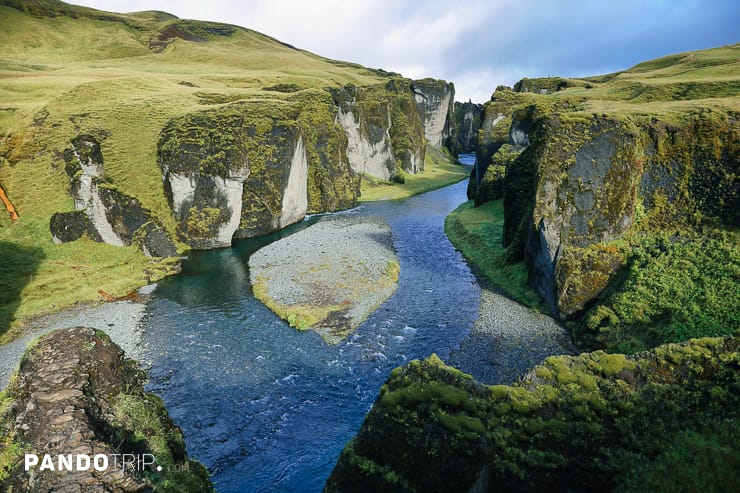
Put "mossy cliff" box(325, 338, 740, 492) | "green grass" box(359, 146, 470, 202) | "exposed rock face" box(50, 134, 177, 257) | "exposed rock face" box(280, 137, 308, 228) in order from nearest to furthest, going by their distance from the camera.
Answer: "mossy cliff" box(325, 338, 740, 492)
"exposed rock face" box(50, 134, 177, 257)
"exposed rock face" box(280, 137, 308, 228)
"green grass" box(359, 146, 470, 202)

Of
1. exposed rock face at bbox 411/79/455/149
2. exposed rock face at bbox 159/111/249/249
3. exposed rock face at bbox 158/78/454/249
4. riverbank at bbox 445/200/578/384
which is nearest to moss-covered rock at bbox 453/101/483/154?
exposed rock face at bbox 411/79/455/149

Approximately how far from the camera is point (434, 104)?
129375mm

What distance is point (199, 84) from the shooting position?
81188mm

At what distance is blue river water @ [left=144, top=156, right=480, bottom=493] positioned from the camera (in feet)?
56.3

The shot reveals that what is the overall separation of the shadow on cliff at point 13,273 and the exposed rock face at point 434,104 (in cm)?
11430

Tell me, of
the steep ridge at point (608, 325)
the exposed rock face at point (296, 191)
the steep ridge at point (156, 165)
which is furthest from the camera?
the exposed rock face at point (296, 191)

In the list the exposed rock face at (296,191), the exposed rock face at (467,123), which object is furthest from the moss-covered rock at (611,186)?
the exposed rock face at (467,123)

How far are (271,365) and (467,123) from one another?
162191 mm

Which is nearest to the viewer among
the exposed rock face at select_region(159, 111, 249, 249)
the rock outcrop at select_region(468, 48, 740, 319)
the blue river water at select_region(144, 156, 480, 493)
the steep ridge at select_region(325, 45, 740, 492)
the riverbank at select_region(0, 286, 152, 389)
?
the steep ridge at select_region(325, 45, 740, 492)

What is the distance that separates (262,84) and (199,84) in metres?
19.5

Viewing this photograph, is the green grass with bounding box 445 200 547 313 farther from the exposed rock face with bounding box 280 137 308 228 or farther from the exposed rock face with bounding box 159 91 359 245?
the exposed rock face with bounding box 159 91 359 245

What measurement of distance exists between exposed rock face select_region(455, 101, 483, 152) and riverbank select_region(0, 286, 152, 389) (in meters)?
153

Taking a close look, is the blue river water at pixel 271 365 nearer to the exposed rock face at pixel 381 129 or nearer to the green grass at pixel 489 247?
the green grass at pixel 489 247

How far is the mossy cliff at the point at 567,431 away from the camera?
1034 cm
